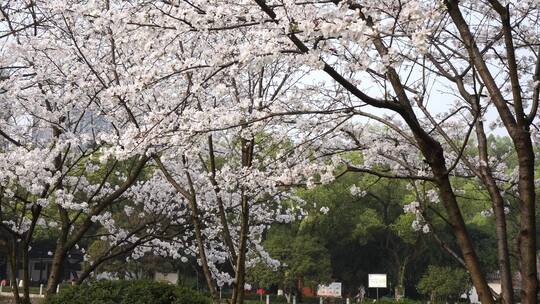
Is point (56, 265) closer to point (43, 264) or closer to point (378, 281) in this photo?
point (378, 281)

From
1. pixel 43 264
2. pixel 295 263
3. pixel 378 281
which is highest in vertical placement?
pixel 295 263

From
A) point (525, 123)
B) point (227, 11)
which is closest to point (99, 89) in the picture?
point (227, 11)

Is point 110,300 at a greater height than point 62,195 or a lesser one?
lesser

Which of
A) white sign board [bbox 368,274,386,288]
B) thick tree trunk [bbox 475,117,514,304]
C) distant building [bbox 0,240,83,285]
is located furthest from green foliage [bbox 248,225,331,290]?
thick tree trunk [bbox 475,117,514,304]

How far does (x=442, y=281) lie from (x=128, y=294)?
3101cm

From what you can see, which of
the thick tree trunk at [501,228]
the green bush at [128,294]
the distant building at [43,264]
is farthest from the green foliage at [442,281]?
the thick tree trunk at [501,228]

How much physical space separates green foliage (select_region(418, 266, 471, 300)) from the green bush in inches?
1181

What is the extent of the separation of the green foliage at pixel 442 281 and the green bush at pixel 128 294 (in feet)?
98.4

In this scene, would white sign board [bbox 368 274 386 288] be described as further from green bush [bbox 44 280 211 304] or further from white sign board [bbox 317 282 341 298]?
green bush [bbox 44 280 211 304]

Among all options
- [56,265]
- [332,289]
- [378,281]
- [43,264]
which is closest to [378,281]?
[378,281]

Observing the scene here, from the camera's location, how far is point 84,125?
37.9ft

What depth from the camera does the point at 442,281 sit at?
35281 millimetres

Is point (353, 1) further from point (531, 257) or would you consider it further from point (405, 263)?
point (405, 263)

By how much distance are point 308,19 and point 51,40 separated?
21.7 ft
